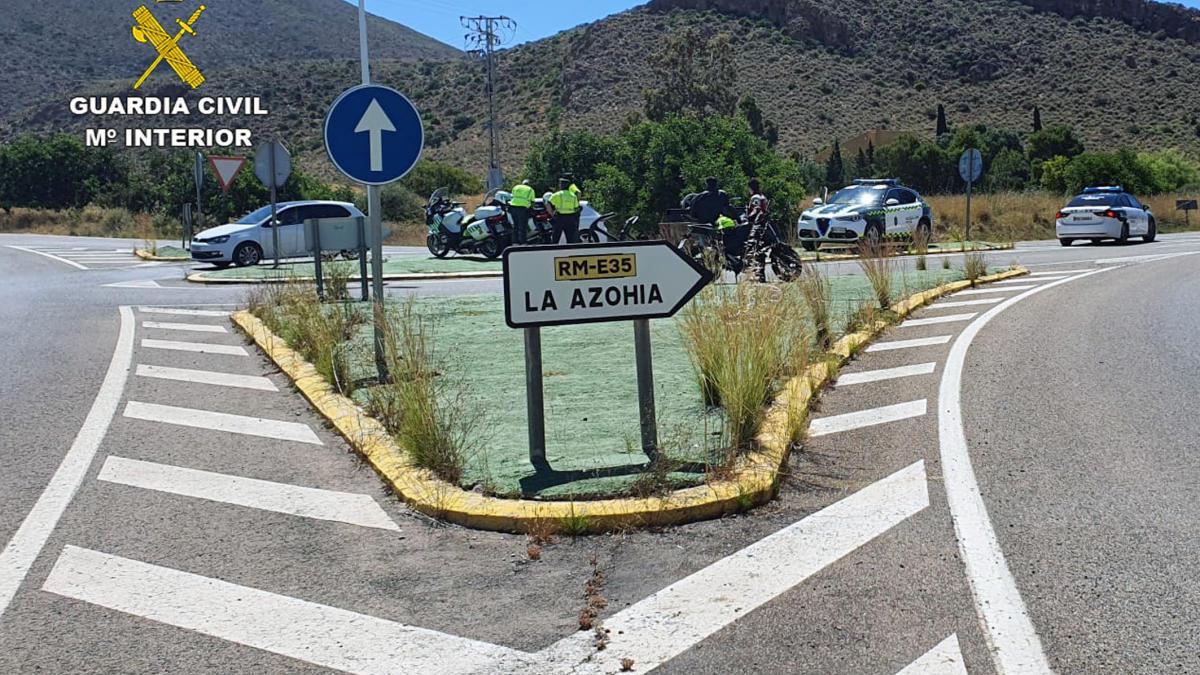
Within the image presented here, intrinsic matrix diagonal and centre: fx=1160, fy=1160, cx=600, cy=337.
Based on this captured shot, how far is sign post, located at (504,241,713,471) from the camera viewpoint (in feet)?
20.3

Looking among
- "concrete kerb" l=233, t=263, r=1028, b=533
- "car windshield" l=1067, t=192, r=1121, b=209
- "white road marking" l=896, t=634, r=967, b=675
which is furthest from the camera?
"car windshield" l=1067, t=192, r=1121, b=209

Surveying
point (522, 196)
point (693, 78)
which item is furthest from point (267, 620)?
point (693, 78)

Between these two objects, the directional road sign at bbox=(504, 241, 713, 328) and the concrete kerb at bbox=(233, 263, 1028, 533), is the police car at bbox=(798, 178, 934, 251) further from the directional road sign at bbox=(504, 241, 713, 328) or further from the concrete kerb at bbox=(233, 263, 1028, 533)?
the directional road sign at bbox=(504, 241, 713, 328)

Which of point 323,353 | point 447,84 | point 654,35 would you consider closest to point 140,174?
point 447,84

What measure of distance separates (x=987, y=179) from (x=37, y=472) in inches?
2170

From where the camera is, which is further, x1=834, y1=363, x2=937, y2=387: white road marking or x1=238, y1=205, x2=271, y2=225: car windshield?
x1=238, y1=205, x2=271, y2=225: car windshield

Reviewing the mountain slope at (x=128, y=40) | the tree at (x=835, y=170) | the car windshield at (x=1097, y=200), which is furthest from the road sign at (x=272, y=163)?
the mountain slope at (x=128, y=40)

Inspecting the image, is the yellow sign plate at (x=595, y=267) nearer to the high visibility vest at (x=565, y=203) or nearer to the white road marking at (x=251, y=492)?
the white road marking at (x=251, y=492)

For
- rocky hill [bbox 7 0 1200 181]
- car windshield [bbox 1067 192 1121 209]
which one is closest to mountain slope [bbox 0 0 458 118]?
rocky hill [bbox 7 0 1200 181]

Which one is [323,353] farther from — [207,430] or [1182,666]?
[1182,666]

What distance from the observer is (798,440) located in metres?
7.23

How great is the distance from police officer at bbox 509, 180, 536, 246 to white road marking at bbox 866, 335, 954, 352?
36.2 feet

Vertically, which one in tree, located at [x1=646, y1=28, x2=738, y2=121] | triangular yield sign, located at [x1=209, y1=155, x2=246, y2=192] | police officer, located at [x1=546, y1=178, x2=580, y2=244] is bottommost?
police officer, located at [x1=546, y1=178, x2=580, y2=244]

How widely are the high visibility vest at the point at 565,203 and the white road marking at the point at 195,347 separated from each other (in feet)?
31.2
